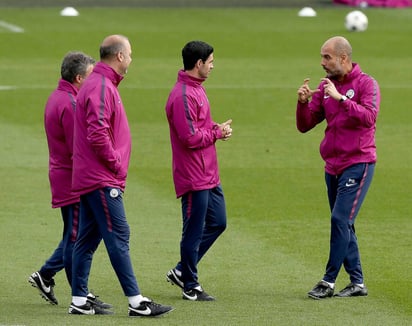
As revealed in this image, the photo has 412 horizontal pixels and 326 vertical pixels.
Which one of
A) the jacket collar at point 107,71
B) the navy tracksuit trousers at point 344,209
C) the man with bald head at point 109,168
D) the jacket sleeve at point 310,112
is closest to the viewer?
the man with bald head at point 109,168

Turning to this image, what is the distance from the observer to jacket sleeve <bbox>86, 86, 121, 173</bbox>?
33.4 ft

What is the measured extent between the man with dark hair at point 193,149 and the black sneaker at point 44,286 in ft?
3.68

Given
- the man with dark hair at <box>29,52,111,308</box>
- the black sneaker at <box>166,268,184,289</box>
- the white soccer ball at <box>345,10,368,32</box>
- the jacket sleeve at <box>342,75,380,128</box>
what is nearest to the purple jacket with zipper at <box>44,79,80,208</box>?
the man with dark hair at <box>29,52,111,308</box>

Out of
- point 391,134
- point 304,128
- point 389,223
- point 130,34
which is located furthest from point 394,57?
point 304,128

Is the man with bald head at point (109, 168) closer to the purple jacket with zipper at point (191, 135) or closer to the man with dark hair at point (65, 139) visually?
the man with dark hair at point (65, 139)

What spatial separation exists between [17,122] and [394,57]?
12.7 metres

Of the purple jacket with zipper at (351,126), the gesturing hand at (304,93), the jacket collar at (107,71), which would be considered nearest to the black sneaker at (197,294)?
the purple jacket with zipper at (351,126)

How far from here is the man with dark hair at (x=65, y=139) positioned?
10852 mm

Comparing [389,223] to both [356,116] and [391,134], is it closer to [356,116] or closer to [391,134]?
[356,116]

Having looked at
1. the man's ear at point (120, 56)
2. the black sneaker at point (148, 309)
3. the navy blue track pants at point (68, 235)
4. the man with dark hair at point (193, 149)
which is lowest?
the black sneaker at point (148, 309)

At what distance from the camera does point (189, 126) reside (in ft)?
36.1

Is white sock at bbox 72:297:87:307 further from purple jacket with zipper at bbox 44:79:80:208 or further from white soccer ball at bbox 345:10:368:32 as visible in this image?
white soccer ball at bbox 345:10:368:32

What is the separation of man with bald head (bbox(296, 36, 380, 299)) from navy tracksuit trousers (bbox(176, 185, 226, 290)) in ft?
3.26

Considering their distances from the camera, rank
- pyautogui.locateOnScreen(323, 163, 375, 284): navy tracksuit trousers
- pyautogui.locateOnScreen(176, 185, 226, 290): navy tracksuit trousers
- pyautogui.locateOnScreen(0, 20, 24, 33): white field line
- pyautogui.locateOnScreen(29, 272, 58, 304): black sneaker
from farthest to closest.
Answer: pyautogui.locateOnScreen(0, 20, 24, 33): white field line → pyautogui.locateOnScreen(323, 163, 375, 284): navy tracksuit trousers → pyautogui.locateOnScreen(176, 185, 226, 290): navy tracksuit trousers → pyautogui.locateOnScreen(29, 272, 58, 304): black sneaker
